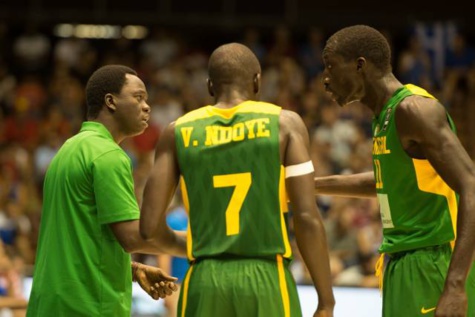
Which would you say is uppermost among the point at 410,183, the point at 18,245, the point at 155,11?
the point at 155,11

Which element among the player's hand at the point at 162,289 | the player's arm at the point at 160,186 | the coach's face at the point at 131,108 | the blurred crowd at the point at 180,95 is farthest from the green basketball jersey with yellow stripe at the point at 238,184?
the blurred crowd at the point at 180,95

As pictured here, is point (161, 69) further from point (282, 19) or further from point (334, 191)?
point (334, 191)

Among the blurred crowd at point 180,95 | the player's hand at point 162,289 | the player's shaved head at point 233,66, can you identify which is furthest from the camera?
the blurred crowd at point 180,95

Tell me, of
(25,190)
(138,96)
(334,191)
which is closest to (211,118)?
(138,96)

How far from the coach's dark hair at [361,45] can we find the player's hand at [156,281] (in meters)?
1.46

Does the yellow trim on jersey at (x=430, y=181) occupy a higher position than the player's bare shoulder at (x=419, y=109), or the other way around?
the player's bare shoulder at (x=419, y=109)

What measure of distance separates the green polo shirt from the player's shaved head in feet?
2.52

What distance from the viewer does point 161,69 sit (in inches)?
642

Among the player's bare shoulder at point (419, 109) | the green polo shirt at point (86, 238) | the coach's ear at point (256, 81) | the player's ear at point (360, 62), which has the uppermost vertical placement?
the player's ear at point (360, 62)

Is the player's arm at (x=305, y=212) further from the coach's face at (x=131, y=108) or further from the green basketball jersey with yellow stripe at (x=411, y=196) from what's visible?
the coach's face at (x=131, y=108)

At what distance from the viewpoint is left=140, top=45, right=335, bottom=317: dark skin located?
4531mm

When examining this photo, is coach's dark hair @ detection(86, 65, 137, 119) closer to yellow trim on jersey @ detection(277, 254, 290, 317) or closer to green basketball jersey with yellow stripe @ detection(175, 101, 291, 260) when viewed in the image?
green basketball jersey with yellow stripe @ detection(175, 101, 291, 260)

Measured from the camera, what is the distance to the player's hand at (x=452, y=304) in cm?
441

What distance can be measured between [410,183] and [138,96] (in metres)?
1.55
